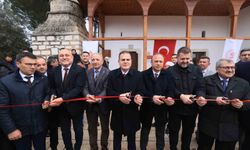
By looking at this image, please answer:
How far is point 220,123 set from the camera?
2.66 metres

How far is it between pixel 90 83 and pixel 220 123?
6.79 ft

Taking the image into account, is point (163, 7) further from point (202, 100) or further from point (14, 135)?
point (14, 135)

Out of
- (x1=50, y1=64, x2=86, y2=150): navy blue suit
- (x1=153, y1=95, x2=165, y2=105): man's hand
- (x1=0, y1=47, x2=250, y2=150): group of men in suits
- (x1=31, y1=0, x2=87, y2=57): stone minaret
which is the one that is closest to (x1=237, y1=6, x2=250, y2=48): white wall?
(x1=31, y1=0, x2=87, y2=57): stone minaret

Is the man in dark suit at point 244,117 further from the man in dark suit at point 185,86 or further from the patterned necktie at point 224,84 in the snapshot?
the man in dark suit at point 185,86

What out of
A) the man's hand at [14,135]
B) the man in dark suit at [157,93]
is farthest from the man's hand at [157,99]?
the man's hand at [14,135]

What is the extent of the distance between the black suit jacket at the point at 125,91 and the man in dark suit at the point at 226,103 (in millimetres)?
1037

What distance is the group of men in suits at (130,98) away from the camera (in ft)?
8.46

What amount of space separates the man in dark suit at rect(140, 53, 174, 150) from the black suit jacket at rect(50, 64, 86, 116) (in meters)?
1.03

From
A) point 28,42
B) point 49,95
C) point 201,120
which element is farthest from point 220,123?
point 28,42

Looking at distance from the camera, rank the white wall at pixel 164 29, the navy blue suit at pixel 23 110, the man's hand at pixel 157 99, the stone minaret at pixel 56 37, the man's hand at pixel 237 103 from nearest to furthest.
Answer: the navy blue suit at pixel 23 110 → the man's hand at pixel 237 103 → the man's hand at pixel 157 99 → the stone minaret at pixel 56 37 → the white wall at pixel 164 29

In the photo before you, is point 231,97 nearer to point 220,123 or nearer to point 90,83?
point 220,123

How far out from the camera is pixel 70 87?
3.06 m

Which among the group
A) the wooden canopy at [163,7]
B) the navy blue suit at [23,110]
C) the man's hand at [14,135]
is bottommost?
the man's hand at [14,135]

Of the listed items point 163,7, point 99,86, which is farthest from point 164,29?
point 99,86
